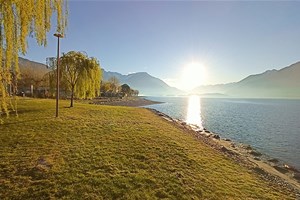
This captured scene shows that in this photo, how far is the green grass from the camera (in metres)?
8.00

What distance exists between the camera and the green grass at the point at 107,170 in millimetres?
8000

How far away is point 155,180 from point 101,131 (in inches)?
334

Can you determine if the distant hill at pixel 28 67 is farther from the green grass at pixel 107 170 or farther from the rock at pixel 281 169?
the rock at pixel 281 169

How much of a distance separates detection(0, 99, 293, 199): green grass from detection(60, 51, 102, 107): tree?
42.5 ft

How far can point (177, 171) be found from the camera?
34.6ft

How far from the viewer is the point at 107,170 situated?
9.72 metres

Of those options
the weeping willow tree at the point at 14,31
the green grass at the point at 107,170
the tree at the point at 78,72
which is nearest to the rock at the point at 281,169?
the green grass at the point at 107,170

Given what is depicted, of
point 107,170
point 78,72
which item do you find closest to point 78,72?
point 78,72

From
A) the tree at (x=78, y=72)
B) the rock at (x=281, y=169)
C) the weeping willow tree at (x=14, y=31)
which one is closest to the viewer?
the weeping willow tree at (x=14, y=31)

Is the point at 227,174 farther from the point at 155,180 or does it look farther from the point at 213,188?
the point at 155,180

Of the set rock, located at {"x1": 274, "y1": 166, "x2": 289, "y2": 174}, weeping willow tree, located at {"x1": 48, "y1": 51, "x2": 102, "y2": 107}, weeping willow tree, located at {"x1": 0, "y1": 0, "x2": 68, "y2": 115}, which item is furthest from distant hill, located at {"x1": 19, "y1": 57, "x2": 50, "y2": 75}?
rock, located at {"x1": 274, "y1": 166, "x2": 289, "y2": 174}

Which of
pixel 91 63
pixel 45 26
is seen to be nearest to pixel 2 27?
pixel 45 26

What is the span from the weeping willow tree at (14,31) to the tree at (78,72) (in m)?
21.9

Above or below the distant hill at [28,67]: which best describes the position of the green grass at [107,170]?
Answer: below
